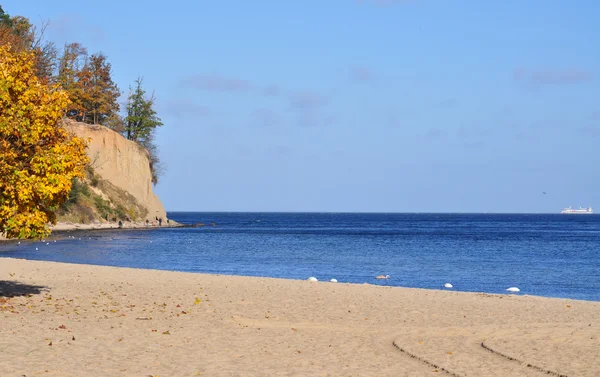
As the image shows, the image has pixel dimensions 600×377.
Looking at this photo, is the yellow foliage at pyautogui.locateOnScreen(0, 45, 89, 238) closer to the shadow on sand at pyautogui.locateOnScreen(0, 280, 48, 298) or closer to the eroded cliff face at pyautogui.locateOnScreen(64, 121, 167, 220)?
the shadow on sand at pyautogui.locateOnScreen(0, 280, 48, 298)

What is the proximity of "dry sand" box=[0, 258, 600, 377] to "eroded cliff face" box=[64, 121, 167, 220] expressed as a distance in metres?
67.5

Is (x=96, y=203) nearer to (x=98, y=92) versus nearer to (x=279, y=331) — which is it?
(x=98, y=92)

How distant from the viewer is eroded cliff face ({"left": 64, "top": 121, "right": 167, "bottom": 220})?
93.3 m

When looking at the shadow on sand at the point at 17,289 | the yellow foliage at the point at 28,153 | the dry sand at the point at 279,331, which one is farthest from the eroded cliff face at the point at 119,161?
the yellow foliage at the point at 28,153

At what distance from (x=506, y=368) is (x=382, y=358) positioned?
2375 millimetres

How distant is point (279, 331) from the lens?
18.0m

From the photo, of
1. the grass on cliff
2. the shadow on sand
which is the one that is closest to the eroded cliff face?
the grass on cliff

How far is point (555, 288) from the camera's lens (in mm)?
36031

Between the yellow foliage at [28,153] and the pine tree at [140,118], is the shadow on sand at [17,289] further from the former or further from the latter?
the pine tree at [140,118]

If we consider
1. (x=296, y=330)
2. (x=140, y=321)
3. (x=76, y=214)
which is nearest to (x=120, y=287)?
(x=140, y=321)

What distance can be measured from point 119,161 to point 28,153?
78540 millimetres

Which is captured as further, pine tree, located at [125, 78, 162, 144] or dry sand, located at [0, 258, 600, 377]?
pine tree, located at [125, 78, 162, 144]

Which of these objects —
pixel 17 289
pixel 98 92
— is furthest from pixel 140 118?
pixel 17 289

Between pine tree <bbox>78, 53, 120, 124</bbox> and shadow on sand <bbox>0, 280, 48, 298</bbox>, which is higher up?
pine tree <bbox>78, 53, 120, 124</bbox>
